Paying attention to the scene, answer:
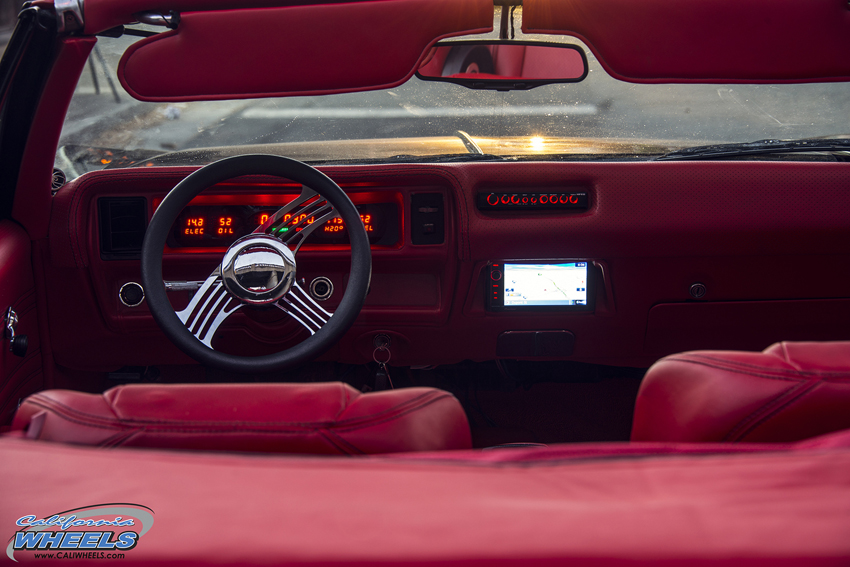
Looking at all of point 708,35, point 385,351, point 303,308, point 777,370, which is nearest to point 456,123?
point 385,351

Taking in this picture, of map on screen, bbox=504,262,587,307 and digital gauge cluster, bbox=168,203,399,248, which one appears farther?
map on screen, bbox=504,262,587,307

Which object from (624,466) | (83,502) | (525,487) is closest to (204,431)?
(83,502)

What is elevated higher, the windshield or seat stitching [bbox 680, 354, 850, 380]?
the windshield

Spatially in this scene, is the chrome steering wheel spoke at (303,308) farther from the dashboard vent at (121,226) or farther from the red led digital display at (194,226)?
the dashboard vent at (121,226)

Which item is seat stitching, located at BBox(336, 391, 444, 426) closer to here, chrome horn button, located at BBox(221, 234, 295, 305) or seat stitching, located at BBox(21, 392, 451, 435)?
seat stitching, located at BBox(21, 392, 451, 435)

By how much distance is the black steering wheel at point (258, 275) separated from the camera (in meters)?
1.60

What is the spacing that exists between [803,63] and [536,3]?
58cm

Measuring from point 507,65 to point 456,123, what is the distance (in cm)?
107

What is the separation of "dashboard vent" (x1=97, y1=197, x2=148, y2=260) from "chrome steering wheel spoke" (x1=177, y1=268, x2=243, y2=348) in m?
0.64

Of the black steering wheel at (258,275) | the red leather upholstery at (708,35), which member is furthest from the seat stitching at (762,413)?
the black steering wheel at (258,275)

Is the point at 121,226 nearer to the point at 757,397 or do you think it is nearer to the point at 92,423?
the point at 92,423

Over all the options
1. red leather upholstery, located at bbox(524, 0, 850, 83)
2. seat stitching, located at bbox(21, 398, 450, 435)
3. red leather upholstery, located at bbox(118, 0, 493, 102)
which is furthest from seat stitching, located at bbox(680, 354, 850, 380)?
red leather upholstery, located at bbox(118, 0, 493, 102)

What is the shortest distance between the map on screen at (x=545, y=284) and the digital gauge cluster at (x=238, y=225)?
1.62 ft

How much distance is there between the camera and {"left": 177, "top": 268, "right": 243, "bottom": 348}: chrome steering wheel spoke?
5.63 feet
